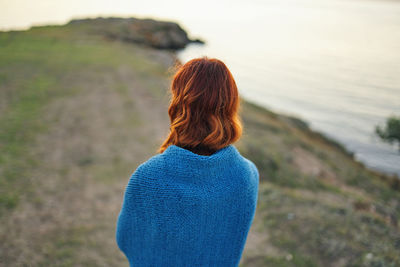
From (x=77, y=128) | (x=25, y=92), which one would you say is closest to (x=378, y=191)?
(x=77, y=128)

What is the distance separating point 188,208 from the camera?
1.59 metres

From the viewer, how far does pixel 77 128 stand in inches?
356

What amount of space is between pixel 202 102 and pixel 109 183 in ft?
17.5

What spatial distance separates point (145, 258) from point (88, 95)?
38.6 feet

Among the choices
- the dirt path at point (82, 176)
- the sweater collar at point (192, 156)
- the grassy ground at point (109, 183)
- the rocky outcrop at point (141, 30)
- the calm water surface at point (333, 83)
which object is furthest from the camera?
the rocky outcrop at point (141, 30)

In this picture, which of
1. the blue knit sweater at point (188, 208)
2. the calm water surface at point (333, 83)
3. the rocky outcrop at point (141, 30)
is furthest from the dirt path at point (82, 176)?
the rocky outcrop at point (141, 30)

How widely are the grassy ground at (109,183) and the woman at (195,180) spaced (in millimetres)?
1598

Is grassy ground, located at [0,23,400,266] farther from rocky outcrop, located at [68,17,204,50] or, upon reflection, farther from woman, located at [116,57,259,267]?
rocky outcrop, located at [68,17,204,50]

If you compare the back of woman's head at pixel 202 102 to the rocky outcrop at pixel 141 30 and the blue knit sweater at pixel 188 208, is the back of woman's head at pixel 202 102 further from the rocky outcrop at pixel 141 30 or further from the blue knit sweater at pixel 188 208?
the rocky outcrop at pixel 141 30

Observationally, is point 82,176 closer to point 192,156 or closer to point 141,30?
point 192,156

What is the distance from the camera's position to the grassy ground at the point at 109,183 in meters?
4.41

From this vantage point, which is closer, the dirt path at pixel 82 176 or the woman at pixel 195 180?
the woman at pixel 195 180

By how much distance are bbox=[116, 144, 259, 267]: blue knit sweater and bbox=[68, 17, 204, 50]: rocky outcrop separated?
3740 centimetres

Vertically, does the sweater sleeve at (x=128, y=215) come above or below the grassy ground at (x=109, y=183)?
above
